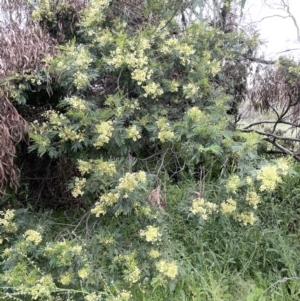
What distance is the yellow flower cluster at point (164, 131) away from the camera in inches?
100

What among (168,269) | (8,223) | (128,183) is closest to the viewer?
(128,183)

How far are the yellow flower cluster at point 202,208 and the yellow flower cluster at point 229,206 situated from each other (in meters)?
0.05

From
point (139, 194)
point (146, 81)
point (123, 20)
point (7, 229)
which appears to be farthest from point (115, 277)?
point (123, 20)

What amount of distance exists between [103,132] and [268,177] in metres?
0.99

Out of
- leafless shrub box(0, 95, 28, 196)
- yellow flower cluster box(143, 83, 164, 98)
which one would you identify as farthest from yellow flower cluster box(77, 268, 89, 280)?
yellow flower cluster box(143, 83, 164, 98)

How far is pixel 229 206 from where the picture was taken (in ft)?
8.13

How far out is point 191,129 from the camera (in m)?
2.55

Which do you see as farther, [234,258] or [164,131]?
[234,258]

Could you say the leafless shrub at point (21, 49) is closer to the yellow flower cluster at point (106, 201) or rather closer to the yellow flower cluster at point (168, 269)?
the yellow flower cluster at point (106, 201)

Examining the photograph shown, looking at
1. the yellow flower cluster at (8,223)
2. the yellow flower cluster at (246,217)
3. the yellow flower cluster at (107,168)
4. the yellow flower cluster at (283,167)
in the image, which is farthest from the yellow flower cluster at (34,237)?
the yellow flower cluster at (283,167)

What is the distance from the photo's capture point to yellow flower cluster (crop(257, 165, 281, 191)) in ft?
7.64

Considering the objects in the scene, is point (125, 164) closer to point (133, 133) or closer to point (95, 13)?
point (133, 133)

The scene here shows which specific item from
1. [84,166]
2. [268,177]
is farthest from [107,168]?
[268,177]

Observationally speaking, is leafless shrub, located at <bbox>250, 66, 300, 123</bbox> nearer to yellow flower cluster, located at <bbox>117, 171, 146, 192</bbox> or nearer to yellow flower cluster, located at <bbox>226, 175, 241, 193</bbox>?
yellow flower cluster, located at <bbox>226, 175, 241, 193</bbox>
